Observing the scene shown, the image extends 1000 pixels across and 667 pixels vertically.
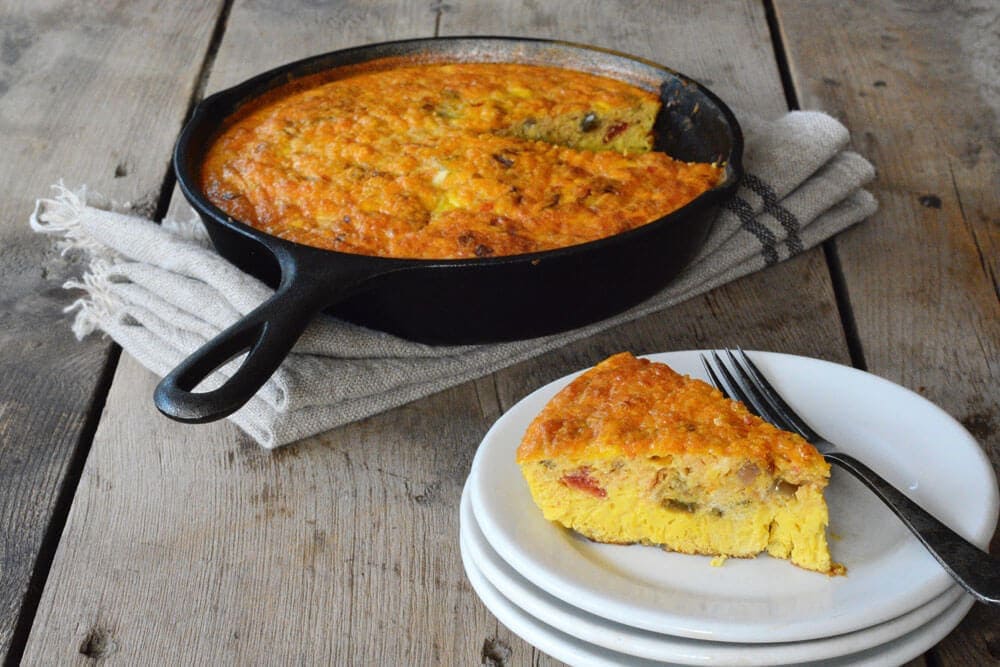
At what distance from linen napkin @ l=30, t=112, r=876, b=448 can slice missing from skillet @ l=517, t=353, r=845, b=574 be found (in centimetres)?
48

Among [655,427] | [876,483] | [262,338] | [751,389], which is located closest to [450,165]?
[262,338]

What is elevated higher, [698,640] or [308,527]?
[698,640]

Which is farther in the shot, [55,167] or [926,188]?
[55,167]

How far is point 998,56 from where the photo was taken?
3000 millimetres

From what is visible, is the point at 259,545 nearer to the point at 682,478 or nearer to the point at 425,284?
the point at 425,284

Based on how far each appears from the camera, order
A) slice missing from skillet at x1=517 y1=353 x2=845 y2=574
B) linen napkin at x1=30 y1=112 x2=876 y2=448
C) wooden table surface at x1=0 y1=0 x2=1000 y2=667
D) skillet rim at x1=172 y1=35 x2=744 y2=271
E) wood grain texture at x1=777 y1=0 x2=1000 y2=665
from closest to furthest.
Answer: slice missing from skillet at x1=517 y1=353 x2=845 y2=574 → wooden table surface at x1=0 y1=0 x2=1000 y2=667 → skillet rim at x1=172 y1=35 x2=744 y2=271 → linen napkin at x1=30 y1=112 x2=876 y2=448 → wood grain texture at x1=777 y1=0 x2=1000 y2=665

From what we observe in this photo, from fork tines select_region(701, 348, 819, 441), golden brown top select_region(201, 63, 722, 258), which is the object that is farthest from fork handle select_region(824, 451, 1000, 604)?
golden brown top select_region(201, 63, 722, 258)

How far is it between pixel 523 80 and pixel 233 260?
807mm

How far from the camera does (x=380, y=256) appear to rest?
5.72 feet

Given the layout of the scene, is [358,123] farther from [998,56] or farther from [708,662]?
[998,56]

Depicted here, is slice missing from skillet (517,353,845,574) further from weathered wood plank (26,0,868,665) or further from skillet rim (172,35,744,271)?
skillet rim (172,35,744,271)

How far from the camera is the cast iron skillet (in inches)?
61.0

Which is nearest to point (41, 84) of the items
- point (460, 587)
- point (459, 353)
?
point (459, 353)

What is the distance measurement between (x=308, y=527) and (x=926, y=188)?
5.14 ft
